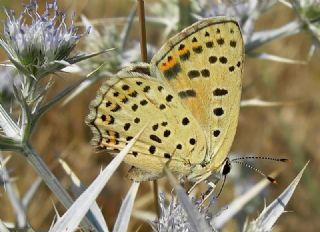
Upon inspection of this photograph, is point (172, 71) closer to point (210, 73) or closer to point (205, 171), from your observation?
point (210, 73)

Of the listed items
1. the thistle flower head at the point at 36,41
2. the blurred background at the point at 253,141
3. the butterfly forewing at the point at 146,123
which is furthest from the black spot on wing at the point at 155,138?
the blurred background at the point at 253,141

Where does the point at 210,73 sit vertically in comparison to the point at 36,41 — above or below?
below

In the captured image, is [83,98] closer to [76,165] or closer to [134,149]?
[76,165]

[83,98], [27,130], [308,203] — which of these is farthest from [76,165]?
[27,130]

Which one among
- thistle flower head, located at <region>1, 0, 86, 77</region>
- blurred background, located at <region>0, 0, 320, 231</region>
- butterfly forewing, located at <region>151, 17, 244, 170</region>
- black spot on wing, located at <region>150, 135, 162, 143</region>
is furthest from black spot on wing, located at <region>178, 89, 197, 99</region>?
Result: blurred background, located at <region>0, 0, 320, 231</region>

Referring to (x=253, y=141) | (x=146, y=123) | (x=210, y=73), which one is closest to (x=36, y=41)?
(x=146, y=123)
